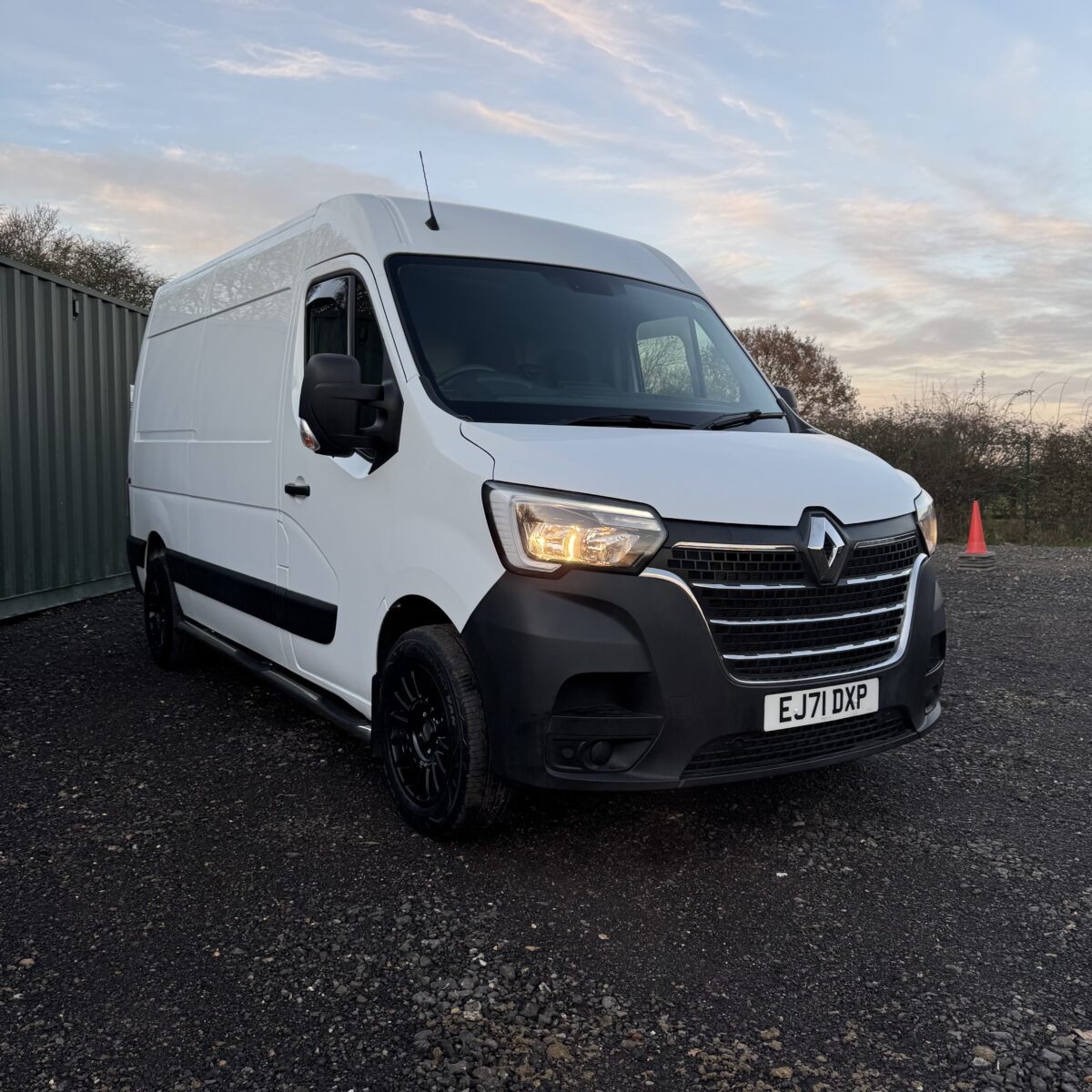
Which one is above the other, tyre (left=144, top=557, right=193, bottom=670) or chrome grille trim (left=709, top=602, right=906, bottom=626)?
chrome grille trim (left=709, top=602, right=906, bottom=626)

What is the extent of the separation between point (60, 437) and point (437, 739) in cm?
705

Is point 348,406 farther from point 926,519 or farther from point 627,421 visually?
point 926,519

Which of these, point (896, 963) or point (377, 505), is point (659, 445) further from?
point (896, 963)

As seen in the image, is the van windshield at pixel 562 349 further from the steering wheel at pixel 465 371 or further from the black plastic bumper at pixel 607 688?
the black plastic bumper at pixel 607 688

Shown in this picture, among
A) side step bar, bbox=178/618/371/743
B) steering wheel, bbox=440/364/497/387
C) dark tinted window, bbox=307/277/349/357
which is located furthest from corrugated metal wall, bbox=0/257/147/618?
steering wheel, bbox=440/364/497/387

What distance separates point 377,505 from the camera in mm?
3500

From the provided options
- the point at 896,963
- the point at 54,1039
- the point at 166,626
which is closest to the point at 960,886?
the point at 896,963

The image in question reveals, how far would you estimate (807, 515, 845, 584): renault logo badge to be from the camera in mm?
2973

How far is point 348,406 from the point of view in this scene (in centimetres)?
331

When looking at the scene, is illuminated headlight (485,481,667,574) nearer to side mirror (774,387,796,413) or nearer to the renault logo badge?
the renault logo badge

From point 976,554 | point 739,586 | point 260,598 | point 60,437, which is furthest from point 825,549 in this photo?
point 976,554

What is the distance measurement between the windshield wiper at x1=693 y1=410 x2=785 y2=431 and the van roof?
944mm

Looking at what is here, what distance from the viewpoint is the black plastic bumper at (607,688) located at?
9.17ft

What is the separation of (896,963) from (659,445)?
5.40ft
